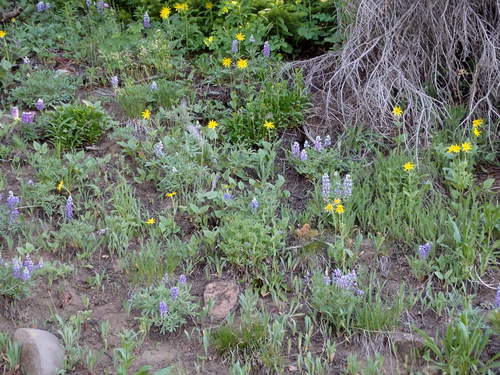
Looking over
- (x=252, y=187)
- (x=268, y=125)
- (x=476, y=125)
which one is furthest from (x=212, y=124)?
(x=476, y=125)

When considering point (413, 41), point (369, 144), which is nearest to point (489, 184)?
point (369, 144)

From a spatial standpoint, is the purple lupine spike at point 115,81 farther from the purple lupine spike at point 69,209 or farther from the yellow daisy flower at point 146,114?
the purple lupine spike at point 69,209

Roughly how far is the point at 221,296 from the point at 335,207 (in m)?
0.86

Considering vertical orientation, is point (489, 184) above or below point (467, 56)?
below

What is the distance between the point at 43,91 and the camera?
5629 mm

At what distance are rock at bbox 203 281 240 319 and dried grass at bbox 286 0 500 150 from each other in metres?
1.61

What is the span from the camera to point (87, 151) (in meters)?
5.34

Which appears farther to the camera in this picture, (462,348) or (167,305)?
(167,305)

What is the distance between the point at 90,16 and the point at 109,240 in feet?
8.54

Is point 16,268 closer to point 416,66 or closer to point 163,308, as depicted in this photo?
point 163,308

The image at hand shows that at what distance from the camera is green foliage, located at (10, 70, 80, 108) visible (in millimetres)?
5613

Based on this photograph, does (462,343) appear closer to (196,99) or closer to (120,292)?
(120,292)

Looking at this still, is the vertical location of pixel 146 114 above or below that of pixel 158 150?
above

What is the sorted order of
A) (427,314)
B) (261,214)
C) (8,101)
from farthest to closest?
(8,101), (261,214), (427,314)
